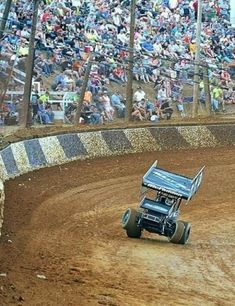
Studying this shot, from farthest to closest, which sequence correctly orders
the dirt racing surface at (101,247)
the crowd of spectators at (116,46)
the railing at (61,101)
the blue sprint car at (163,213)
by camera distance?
1. the crowd of spectators at (116,46)
2. the railing at (61,101)
3. the blue sprint car at (163,213)
4. the dirt racing surface at (101,247)

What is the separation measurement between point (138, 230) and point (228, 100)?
1714 centimetres

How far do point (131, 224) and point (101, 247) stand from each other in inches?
45.1

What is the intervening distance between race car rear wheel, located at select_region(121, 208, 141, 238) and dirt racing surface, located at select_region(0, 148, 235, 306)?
16 centimetres

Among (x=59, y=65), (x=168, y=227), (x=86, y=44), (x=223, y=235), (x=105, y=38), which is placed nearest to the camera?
(x=168, y=227)

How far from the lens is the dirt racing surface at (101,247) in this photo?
8953 mm

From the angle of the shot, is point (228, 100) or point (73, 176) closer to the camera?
point (73, 176)

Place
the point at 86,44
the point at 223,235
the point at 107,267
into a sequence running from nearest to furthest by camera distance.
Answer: the point at 107,267 < the point at 223,235 < the point at 86,44

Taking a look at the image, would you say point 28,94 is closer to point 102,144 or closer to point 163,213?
point 102,144

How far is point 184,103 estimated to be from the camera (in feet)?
89.8

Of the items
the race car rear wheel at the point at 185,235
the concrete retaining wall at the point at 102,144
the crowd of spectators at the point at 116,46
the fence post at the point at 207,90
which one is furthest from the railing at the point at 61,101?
the race car rear wheel at the point at 185,235

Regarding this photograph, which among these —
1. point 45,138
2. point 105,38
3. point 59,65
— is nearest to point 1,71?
point 45,138

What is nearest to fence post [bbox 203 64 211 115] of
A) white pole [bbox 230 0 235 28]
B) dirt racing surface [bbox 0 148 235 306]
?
dirt racing surface [bbox 0 148 235 306]

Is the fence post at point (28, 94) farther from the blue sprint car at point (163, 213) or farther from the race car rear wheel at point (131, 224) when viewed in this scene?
the race car rear wheel at point (131, 224)

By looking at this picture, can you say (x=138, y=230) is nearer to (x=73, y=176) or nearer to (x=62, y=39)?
(x=73, y=176)
